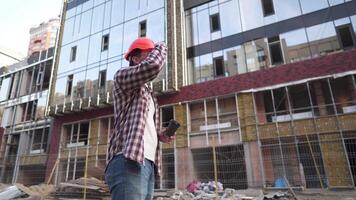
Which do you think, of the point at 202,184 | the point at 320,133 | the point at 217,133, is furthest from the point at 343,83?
the point at 202,184

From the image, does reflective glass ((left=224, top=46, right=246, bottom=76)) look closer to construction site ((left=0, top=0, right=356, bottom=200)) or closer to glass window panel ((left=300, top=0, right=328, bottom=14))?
construction site ((left=0, top=0, right=356, bottom=200))

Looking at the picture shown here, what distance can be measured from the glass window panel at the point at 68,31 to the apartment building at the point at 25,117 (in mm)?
2734

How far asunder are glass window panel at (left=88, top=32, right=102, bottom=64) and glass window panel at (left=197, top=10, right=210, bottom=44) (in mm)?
8264

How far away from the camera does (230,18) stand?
1791cm

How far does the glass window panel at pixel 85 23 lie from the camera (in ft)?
76.1

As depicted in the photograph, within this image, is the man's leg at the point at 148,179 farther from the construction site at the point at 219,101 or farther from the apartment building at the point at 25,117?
the apartment building at the point at 25,117

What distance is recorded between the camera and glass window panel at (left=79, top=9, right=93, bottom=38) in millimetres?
23203

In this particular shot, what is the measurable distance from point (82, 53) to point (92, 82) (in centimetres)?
340

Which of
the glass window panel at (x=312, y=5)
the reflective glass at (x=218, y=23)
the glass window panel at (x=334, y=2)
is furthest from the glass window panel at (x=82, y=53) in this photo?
the glass window panel at (x=334, y=2)

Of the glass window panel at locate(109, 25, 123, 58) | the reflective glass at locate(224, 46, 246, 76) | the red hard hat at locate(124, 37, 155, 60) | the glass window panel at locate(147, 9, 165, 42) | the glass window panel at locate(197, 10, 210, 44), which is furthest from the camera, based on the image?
the glass window panel at locate(109, 25, 123, 58)

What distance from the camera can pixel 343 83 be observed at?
14.3m

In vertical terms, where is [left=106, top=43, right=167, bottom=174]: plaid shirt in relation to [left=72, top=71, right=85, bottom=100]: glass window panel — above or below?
below

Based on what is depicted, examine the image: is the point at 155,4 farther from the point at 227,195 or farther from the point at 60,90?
the point at 227,195

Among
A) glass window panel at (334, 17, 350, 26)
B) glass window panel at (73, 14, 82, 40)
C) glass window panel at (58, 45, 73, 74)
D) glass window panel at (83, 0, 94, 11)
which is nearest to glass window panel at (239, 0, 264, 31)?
glass window panel at (334, 17, 350, 26)
